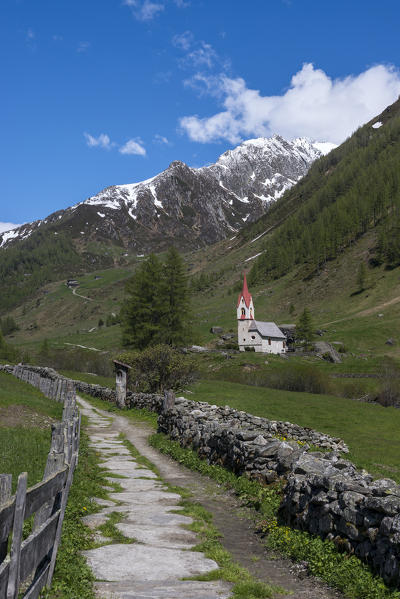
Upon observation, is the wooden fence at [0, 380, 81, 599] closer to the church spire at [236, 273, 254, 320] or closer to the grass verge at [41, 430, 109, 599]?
the grass verge at [41, 430, 109, 599]

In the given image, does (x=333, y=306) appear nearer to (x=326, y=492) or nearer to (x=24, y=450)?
(x=24, y=450)

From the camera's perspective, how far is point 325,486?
898 cm

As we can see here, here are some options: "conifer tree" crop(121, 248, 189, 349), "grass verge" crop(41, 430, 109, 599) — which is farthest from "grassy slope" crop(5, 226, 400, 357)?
"grass verge" crop(41, 430, 109, 599)

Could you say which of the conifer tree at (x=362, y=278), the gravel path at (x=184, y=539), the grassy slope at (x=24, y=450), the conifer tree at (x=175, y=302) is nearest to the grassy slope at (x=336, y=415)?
the gravel path at (x=184, y=539)

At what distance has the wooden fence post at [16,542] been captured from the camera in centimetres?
381

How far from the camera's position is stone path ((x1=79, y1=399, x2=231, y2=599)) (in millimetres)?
6266

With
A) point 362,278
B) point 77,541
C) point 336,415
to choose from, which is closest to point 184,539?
point 77,541

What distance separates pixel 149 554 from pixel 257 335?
93.4 metres

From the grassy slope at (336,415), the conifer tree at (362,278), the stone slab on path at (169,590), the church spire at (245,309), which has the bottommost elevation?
the grassy slope at (336,415)

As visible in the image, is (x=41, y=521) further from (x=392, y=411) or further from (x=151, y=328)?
(x=151, y=328)

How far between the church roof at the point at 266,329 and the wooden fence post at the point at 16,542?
96758mm

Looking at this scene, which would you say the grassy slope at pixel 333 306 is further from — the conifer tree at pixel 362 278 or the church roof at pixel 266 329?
the church roof at pixel 266 329

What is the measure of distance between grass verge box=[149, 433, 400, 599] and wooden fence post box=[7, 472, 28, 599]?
513cm

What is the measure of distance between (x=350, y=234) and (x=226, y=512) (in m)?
164
